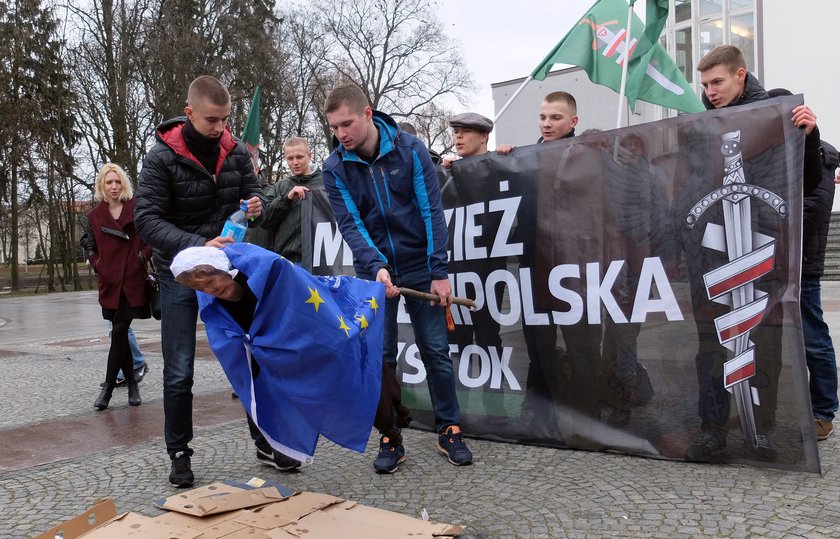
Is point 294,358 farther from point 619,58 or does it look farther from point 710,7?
point 710,7

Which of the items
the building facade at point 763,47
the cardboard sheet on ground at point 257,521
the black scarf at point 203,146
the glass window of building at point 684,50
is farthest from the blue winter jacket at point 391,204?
the glass window of building at point 684,50

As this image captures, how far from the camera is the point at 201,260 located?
294 cm

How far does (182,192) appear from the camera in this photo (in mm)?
3936

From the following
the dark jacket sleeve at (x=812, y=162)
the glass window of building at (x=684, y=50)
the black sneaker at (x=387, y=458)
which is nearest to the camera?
the dark jacket sleeve at (x=812, y=162)

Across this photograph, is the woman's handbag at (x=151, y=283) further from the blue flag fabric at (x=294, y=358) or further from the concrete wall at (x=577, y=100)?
the concrete wall at (x=577, y=100)

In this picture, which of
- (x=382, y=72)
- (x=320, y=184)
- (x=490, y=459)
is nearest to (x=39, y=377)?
(x=320, y=184)

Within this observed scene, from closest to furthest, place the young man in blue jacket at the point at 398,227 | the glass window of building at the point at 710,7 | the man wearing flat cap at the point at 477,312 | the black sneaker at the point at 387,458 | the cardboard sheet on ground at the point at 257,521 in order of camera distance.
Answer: the cardboard sheet on ground at the point at 257,521
the black sneaker at the point at 387,458
the young man in blue jacket at the point at 398,227
the man wearing flat cap at the point at 477,312
the glass window of building at the point at 710,7

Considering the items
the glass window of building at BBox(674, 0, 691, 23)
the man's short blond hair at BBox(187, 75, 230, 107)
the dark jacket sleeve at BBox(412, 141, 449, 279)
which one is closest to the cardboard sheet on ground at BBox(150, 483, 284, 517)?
the dark jacket sleeve at BBox(412, 141, 449, 279)

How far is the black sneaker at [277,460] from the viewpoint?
158 inches

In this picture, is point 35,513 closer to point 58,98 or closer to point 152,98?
point 152,98

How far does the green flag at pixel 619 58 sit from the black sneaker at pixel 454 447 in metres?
3.94

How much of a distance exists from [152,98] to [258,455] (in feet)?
90.5

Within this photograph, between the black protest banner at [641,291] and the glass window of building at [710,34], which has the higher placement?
the glass window of building at [710,34]

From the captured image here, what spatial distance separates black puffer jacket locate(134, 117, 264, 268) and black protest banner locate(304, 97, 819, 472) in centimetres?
137
